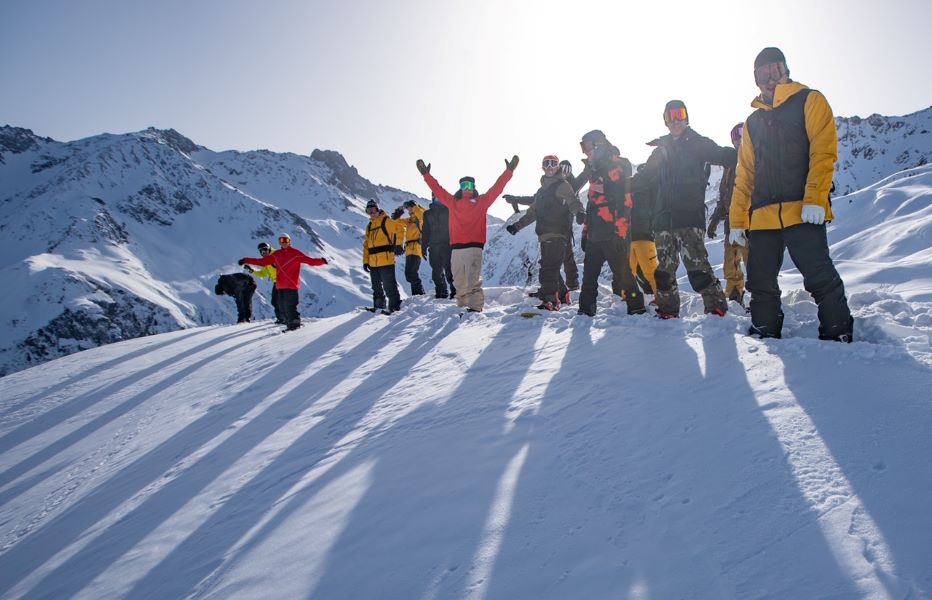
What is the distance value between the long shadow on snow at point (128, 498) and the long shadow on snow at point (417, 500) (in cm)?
111

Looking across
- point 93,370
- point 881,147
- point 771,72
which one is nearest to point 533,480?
point 771,72

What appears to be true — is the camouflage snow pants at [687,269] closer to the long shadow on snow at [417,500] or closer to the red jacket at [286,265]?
the long shadow on snow at [417,500]

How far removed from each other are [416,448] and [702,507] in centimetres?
174

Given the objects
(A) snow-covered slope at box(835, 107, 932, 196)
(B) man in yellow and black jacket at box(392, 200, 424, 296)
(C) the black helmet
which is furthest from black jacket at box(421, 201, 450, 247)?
(A) snow-covered slope at box(835, 107, 932, 196)

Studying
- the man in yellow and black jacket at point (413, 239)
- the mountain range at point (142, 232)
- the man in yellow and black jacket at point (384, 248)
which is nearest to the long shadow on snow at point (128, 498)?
the man in yellow and black jacket at point (384, 248)

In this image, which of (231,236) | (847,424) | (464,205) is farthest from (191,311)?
(847,424)

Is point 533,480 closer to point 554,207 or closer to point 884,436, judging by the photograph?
point 884,436

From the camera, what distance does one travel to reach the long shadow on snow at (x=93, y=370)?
7192 mm

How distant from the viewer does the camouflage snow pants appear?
5.33 metres

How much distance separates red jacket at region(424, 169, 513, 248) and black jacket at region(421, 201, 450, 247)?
9.40ft

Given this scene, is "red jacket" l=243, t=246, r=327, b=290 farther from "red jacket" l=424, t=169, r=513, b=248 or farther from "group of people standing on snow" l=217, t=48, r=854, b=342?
"red jacket" l=424, t=169, r=513, b=248

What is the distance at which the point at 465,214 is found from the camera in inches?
309

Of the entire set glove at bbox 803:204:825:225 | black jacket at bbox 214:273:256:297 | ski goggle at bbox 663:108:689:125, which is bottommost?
glove at bbox 803:204:825:225

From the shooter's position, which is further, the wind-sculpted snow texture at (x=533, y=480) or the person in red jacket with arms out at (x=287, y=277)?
the person in red jacket with arms out at (x=287, y=277)
